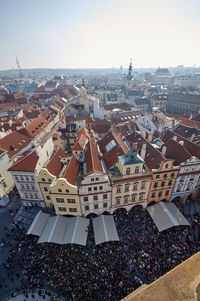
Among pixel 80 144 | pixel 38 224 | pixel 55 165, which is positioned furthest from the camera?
pixel 80 144

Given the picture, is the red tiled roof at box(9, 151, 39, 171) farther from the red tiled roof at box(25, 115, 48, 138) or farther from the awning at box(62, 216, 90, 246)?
the red tiled roof at box(25, 115, 48, 138)

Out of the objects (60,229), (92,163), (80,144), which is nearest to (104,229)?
(60,229)

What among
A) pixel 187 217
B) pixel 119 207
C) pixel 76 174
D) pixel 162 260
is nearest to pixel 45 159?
pixel 76 174

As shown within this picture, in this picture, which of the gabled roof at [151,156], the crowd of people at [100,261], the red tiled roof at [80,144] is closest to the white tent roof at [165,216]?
the crowd of people at [100,261]

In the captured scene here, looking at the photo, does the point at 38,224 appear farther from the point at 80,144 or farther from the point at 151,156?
the point at 151,156

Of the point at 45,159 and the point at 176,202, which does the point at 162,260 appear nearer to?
the point at 176,202

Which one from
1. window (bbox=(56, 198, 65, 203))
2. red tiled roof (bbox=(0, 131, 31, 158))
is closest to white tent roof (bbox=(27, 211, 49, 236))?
window (bbox=(56, 198, 65, 203))

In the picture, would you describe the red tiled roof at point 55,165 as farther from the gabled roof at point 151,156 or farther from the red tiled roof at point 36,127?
the red tiled roof at point 36,127
